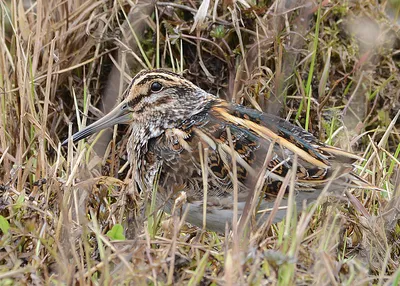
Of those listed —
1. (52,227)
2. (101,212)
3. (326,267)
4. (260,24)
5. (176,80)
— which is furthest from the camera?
(260,24)

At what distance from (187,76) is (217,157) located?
145 cm

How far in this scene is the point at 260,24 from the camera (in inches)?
178

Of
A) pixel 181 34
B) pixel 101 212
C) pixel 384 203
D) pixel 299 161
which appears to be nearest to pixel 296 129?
pixel 299 161

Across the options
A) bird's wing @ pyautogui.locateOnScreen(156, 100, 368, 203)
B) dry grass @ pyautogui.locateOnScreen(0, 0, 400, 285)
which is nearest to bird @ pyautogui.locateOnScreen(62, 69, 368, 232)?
bird's wing @ pyautogui.locateOnScreen(156, 100, 368, 203)

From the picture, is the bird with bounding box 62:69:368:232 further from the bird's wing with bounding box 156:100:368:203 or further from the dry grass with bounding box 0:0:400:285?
the dry grass with bounding box 0:0:400:285

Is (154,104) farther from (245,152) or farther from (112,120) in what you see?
(245,152)

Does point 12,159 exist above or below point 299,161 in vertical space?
below

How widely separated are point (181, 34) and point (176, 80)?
0.89 metres

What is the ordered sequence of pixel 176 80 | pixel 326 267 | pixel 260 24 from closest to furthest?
1. pixel 326 267
2. pixel 176 80
3. pixel 260 24

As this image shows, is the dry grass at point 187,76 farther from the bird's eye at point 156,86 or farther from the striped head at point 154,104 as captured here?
the bird's eye at point 156,86

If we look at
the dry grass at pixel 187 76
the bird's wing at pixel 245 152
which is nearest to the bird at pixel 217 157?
the bird's wing at pixel 245 152

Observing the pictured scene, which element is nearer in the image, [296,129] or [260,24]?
[296,129]

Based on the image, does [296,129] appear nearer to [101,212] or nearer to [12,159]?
[101,212]

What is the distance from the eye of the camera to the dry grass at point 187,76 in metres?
3.44
